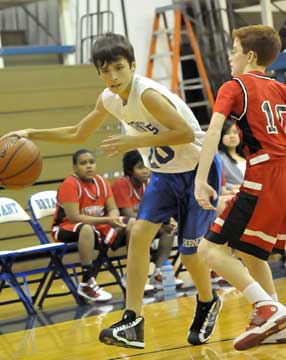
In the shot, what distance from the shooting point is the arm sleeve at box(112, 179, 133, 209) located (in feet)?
26.0

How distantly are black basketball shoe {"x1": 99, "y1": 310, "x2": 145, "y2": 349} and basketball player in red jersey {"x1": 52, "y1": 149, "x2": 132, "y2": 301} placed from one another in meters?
2.48

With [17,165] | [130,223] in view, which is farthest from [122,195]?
[17,165]

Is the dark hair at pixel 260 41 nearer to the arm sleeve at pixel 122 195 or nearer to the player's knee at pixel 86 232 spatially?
the player's knee at pixel 86 232

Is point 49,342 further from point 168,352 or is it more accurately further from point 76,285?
point 76,285

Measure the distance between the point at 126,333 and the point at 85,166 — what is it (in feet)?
10.8

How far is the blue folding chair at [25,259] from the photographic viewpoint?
6.76 metres

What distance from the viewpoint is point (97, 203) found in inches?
303

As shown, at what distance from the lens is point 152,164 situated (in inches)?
189

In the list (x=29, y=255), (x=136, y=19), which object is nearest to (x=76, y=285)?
(x=29, y=255)

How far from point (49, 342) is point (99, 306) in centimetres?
146

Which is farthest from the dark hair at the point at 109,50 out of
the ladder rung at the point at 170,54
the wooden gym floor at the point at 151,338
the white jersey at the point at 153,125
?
the ladder rung at the point at 170,54

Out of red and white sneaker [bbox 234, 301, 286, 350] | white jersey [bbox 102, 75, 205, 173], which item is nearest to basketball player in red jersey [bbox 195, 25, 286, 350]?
red and white sneaker [bbox 234, 301, 286, 350]

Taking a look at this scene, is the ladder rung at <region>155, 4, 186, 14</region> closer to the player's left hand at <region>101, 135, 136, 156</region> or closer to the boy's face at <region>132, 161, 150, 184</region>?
the boy's face at <region>132, 161, 150, 184</region>

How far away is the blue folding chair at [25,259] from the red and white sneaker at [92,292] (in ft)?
0.22
